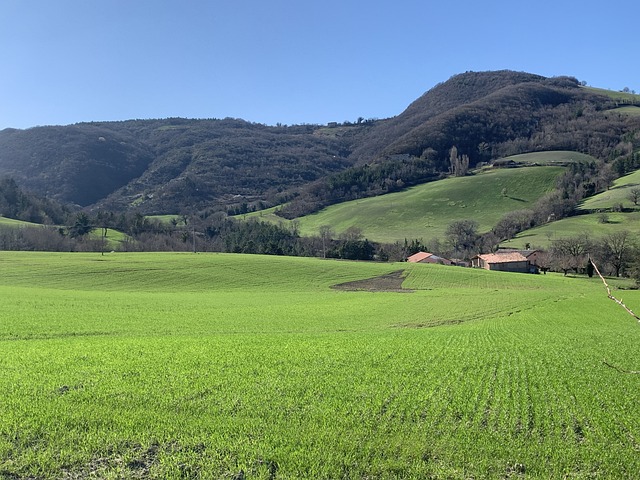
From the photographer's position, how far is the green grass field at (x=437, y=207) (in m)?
155

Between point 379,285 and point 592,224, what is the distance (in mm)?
87878

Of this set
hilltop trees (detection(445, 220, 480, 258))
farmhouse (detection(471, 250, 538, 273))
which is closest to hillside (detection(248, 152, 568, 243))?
hilltop trees (detection(445, 220, 480, 258))

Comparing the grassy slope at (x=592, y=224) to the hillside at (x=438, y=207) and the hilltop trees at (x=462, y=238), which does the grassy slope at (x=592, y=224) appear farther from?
the hillside at (x=438, y=207)

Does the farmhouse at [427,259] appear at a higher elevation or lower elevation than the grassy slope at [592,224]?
lower

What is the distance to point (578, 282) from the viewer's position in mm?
75875

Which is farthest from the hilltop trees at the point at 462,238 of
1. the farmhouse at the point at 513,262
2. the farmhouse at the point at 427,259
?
the farmhouse at the point at 513,262

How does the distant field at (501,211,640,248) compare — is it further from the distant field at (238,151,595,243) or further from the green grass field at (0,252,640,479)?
the green grass field at (0,252,640,479)

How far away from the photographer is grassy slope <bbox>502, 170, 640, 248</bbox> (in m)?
117

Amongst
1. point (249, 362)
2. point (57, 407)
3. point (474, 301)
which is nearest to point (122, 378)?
point (57, 407)

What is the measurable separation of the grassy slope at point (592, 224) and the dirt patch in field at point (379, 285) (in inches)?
2354

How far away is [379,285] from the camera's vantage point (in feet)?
230

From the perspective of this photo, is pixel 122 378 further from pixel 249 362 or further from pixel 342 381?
pixel 342 381

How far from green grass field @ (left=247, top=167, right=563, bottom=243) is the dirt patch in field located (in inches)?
2520

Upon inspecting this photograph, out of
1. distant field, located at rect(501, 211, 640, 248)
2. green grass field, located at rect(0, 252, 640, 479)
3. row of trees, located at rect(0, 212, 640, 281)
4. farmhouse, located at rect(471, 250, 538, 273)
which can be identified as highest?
distant field, located at rect(501, 211, 640, 248)
